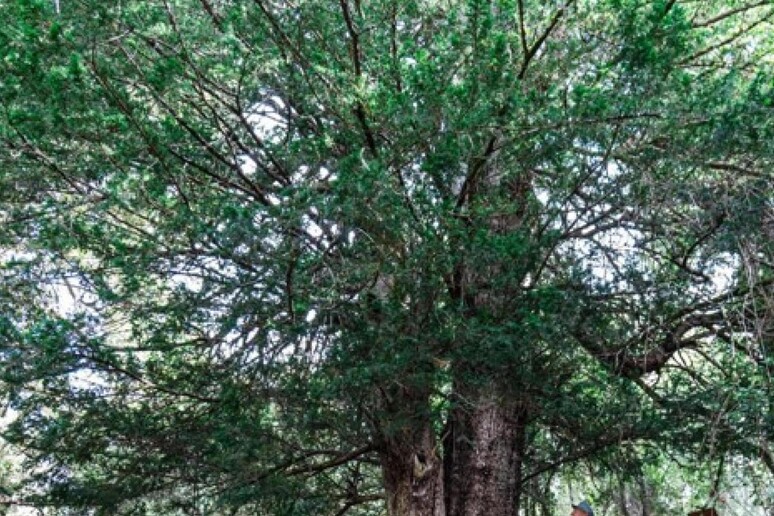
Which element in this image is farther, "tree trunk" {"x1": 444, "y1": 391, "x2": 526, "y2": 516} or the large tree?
"tree trunk" {"x1": 444, "y1": 391, "x2": 526, "y2": 516}

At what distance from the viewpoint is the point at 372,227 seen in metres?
3.70

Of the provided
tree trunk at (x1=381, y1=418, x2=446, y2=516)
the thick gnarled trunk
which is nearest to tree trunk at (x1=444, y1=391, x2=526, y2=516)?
the thick gnarled trunk

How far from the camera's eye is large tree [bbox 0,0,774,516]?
345cm

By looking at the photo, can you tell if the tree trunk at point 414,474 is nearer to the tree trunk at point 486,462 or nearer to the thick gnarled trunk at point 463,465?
the thick gnarled trunk at point 463,465

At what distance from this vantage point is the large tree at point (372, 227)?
11.3 feet

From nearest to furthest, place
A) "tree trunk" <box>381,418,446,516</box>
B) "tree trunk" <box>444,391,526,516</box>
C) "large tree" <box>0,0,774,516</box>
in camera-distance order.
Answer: "large tree" <box>0,0,774,516</box> < "tree trunk" <box>381,418,446,516</box> < "tree trunk" <box>444,391,526,516</box>

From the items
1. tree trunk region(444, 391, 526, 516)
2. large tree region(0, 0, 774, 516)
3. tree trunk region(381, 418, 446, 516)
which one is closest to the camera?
large tree region(0, 0, 774, 516)

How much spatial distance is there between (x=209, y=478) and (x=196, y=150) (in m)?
2.37

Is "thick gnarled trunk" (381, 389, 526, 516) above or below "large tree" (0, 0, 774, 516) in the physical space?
below

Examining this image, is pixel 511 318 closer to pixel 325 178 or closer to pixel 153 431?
pixel 325 178

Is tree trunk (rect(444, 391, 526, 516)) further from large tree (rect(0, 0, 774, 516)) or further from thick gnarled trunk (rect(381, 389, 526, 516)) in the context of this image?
large tree (rect(0, 0, 774, 516))

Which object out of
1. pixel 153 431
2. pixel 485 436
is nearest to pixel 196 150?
pixel 153 431

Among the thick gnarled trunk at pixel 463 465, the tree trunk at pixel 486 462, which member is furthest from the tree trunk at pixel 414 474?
the tree trunk at pixel 486 462

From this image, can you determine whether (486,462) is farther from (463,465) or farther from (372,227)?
(372,227)
